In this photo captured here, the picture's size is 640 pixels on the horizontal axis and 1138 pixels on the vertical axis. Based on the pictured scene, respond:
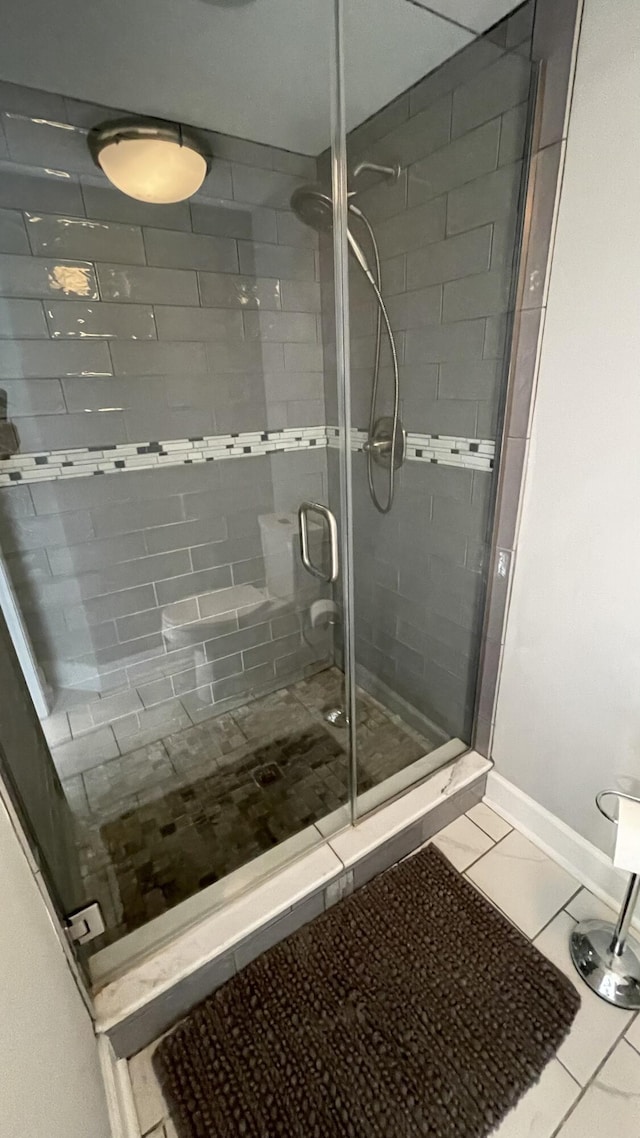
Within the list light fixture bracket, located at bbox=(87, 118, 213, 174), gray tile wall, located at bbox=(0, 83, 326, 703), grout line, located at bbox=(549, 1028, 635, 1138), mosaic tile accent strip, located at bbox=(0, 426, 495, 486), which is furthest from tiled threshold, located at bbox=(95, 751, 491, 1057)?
light fixture bracket, located at bbox=(87, 118, 213, 174)

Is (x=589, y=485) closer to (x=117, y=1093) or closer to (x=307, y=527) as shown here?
(x=307, y=527)

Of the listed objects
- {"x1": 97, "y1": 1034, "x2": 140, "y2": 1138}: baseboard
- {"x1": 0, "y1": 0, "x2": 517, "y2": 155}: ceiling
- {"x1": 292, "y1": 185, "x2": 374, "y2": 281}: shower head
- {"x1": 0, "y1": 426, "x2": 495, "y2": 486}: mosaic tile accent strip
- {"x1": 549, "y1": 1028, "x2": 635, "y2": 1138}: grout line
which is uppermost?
{"x1": 0, "y1": 0, "x2": 517, "y2": 155}: ceiling

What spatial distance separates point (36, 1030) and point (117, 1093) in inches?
25.0

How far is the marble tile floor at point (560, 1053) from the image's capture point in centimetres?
100

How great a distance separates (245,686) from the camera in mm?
2211

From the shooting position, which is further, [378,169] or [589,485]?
[378,169]

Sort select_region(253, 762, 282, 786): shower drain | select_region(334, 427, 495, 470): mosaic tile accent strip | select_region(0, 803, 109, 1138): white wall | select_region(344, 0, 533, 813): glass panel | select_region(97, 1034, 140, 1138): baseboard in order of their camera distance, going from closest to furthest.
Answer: select_region(0, 803, 109, 1138): white wall < select_region(97, 1034, 140, 1138): baseboard < select_region(344, 0, 533, 813): glass panel < select_region(334, 427, 495, 470): mosaic tile accent strip < select_region(253, 762, 282, 786): shower drain

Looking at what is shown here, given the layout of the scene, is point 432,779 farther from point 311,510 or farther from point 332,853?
point 311,510

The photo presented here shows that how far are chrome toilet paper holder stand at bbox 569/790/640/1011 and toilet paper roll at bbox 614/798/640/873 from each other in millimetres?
38

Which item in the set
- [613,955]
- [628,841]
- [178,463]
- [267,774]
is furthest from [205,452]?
[613,955]

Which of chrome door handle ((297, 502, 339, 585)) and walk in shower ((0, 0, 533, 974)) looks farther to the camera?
chrome door handle ((297, 502, 339, 585))

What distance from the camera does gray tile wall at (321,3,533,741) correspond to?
1254 millimetres

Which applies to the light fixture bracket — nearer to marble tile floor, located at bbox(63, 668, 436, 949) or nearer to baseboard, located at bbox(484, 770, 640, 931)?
marble tile floor, located at bbox(63, 668, 436, 949)

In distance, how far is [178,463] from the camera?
1852mm
